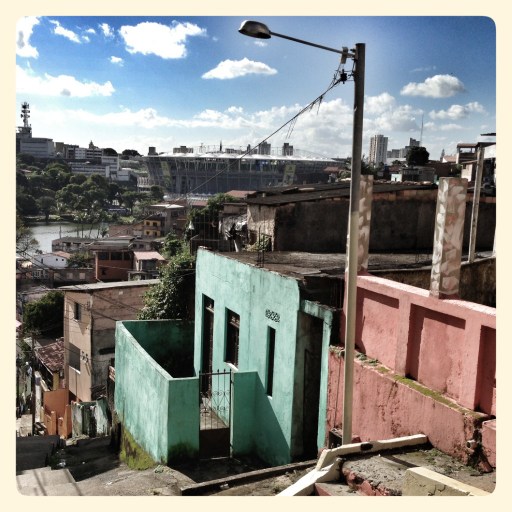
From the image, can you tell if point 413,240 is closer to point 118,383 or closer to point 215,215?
point 118,383

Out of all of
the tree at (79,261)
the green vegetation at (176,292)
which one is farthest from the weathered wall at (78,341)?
the tree at (79,261)

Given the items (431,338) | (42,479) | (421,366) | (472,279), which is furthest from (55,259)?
(431,338)

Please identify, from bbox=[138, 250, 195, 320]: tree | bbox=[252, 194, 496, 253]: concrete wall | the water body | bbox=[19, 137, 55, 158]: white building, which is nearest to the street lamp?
bbox=[19, 137, 55, 158]: white building

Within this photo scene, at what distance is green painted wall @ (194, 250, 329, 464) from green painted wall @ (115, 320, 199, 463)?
0.82m

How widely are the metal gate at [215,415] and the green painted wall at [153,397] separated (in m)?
0.45

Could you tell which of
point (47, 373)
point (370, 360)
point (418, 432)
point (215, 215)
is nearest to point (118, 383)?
point (370, 360)

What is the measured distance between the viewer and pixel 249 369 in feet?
28.9

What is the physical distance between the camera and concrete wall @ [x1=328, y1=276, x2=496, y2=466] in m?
4.63

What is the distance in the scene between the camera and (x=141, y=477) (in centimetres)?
761

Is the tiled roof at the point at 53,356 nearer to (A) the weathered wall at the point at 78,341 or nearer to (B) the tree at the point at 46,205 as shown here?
(A) the weathered wall at the point at 78,341

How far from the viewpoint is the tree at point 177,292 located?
13.7 meters

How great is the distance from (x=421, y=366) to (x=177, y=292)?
902 cm

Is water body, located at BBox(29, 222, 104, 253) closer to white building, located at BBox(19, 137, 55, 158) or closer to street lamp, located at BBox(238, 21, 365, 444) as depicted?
white building, located at BBox(19, 137, 55, 158)

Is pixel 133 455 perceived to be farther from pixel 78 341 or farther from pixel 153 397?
pixel 78 341
